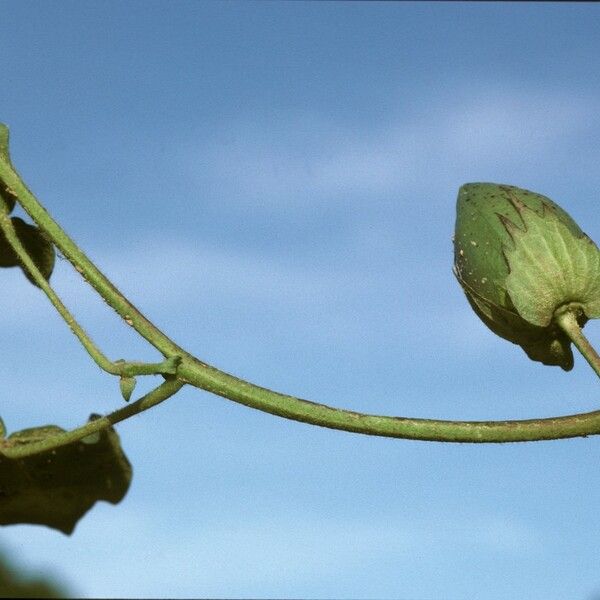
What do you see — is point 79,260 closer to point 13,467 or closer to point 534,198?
point 13,467

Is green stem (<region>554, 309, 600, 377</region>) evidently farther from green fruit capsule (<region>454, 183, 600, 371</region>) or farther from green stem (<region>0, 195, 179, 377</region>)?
green stem (<region>0, 195, 179, 377</region>)

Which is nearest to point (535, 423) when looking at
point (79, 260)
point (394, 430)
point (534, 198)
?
point (394, 430)

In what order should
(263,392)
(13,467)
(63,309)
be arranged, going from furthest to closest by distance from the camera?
(13,467), (63,309), (263,392)

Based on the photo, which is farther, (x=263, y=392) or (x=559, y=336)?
(x=559, y=336)

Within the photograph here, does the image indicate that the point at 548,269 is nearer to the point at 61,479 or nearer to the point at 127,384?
the point at 127,384

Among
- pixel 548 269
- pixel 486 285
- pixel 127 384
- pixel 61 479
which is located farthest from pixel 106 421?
pixel 548 269

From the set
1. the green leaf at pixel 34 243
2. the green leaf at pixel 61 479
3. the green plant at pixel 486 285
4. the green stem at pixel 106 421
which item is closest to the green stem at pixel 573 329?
the green plant at pixel 486 285
